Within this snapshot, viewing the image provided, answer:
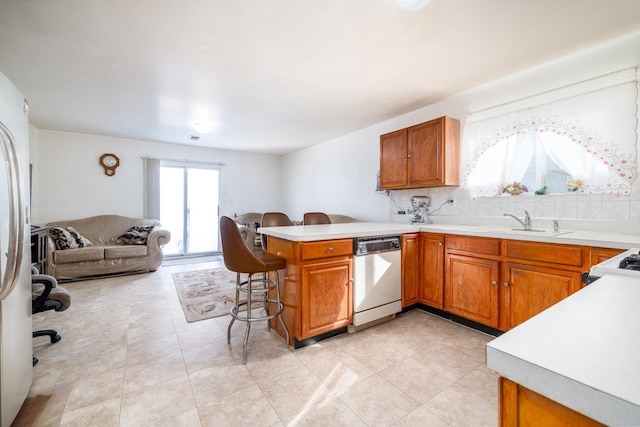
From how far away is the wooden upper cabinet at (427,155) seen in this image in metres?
2.94

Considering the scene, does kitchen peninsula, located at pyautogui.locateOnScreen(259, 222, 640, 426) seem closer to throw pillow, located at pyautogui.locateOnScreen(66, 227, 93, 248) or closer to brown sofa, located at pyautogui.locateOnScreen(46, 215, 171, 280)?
brown sofa, located at pyautogui.locateOnScreen(46, 215, 171, 280)

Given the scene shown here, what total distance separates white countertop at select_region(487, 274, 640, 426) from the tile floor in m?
1.24

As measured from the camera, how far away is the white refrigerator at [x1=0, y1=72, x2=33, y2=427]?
4.23ft

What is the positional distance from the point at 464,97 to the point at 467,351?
2.59 m

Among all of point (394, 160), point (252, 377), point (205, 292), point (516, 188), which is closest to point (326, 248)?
point (252, 377)

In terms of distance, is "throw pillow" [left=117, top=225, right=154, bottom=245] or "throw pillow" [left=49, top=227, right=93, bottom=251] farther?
"throw pillow" [left=117, top=225, right=154, bottom=245]

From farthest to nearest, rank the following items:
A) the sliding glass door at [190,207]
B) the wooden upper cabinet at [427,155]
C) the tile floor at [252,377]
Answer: the sliding glass door at [190,207] < the wooden upper cabinet at [427,155] < the tile floor at [252,377]

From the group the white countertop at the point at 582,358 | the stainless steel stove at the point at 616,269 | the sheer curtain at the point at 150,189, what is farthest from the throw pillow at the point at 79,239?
the stainless steel stove at the point at 616,269

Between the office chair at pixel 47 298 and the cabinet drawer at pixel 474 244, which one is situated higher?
the cabinet drawer at pixel 474 244

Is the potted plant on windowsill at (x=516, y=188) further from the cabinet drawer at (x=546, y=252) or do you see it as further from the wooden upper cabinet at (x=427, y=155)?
the cabinet drawer at (x=546, y=252)

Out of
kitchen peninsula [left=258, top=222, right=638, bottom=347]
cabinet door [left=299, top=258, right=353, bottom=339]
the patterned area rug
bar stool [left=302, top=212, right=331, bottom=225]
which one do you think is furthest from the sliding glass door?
cabinet door [left=299, top=258, right=353, bottom=339]

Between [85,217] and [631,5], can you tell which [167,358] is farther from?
[85,217]

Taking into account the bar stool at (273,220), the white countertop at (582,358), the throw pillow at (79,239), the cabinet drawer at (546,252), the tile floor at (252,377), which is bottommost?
the tile floor at (252,377)

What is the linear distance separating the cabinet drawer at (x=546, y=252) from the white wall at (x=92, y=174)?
5.57 metres
